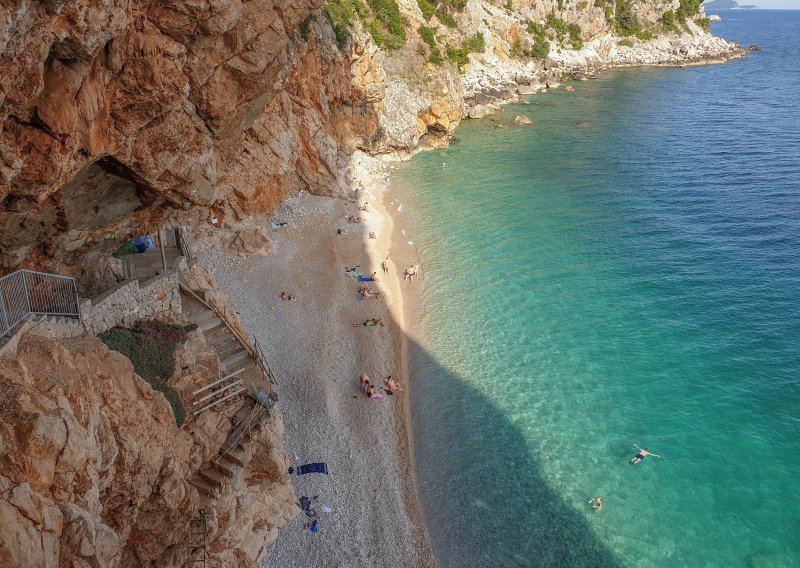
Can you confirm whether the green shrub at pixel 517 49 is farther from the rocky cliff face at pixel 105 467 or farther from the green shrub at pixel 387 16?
the rocky cliff face at pixel 105 467

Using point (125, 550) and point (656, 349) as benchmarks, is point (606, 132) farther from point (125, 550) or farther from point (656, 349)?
point (125, 550)

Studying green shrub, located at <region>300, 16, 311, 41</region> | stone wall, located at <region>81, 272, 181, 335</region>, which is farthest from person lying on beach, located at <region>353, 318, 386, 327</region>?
green shrub, located at <region>300, 16, 311, 41</region>

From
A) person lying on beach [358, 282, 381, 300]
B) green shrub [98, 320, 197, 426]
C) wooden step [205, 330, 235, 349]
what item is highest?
A: green shrub [98, 320, 197, 426]

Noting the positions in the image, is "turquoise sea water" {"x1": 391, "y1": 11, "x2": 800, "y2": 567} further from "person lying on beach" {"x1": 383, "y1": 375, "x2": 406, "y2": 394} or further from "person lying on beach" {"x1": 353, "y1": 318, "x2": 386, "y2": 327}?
"person lying on beach" {"x1": 353, "y1": 318, "x2": 386, "y2": 327}

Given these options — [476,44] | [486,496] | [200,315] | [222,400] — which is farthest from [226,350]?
[476,44]

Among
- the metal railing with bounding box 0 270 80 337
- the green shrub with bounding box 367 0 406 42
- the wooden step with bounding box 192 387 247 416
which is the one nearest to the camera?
the metal railing with bounding box 0 270 80 337

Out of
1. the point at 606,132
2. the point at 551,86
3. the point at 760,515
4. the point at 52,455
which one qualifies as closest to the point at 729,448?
the point at 760,515

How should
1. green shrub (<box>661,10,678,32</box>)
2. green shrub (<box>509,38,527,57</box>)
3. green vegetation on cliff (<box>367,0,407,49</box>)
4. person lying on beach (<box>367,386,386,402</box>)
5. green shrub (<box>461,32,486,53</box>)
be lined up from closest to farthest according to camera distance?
person lying on beach (<box>367,386,386,402</box>) < green vegetation on cliff (<box>367,0,407,49</box>) < green shrub (<box>461,32,486,53</box>) < green shrub (<box>509,38,527,57</box>) < green shrub (<box>661,10,678,32</box>)
